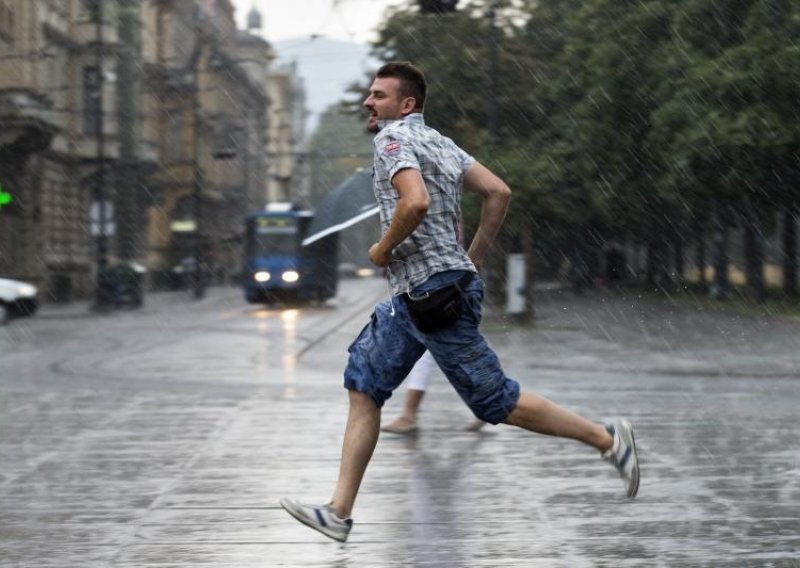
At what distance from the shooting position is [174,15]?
2842 inches

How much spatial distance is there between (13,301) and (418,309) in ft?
83.3

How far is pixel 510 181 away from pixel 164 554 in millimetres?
22622

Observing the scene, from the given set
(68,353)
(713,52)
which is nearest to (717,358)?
(68,353)

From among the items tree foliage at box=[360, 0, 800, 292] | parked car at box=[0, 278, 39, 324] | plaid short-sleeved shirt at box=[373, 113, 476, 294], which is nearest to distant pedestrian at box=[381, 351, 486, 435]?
plaid short-sleeved shirt at box=[373, 113, 476, 294]

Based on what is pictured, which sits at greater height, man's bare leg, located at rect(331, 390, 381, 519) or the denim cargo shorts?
the denim cargo shorts

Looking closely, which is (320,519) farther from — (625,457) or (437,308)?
(625,457)

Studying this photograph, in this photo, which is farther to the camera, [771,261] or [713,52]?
[771,261]

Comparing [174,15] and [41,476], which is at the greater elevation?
[174,15]

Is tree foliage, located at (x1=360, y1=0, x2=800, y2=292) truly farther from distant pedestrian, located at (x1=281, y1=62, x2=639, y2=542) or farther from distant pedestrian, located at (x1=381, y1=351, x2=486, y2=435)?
distant pedestrian, located at (x1=281, y1=62, x2=639, y2=542)

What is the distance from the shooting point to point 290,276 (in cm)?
4488

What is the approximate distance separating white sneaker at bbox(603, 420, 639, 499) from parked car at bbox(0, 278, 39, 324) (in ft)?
81.8

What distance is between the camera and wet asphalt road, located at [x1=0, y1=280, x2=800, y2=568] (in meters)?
6.07

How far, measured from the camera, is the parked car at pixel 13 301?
30.2m

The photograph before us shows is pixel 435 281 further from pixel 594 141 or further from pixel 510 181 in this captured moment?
pixel 594 141
